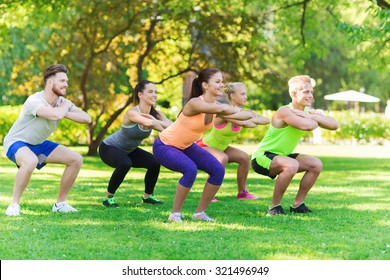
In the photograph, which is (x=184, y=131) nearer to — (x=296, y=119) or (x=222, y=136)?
(x=296, y=119)

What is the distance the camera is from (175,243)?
6.62 m

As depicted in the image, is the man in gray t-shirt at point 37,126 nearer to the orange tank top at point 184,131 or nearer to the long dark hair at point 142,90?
the orange tank top at point 184,131

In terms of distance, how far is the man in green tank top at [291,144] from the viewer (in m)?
8.48

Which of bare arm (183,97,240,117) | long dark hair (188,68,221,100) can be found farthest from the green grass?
long dark hair (188,68,221,100)

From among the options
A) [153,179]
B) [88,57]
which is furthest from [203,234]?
[88,57]

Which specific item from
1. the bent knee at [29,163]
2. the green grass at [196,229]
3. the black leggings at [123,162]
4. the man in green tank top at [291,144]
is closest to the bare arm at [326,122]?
the man in green tank top at [291,144]

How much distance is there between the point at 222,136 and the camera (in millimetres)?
10469

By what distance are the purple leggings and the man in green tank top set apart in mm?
916

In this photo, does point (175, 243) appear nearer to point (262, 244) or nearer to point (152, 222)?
point (262, 244)

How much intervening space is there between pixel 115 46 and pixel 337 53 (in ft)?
109

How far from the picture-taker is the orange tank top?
7938mm

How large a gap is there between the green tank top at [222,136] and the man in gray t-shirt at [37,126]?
8.43 ft

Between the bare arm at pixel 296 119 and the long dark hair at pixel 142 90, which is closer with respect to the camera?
the bare arm at pixel 296 119
